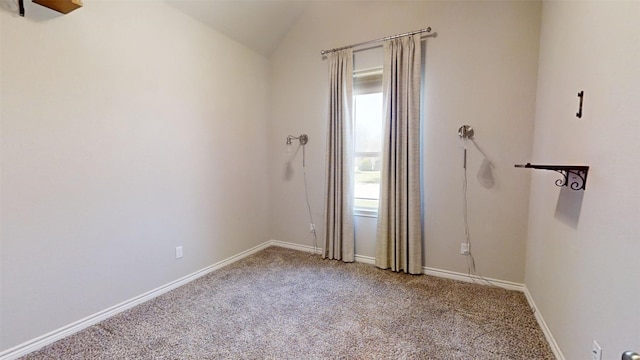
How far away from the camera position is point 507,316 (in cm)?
220

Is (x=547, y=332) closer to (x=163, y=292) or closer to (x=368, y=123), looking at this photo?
(x=368, y=123)

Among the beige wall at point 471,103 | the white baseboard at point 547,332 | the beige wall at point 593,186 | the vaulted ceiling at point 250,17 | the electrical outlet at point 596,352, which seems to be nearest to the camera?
the beige wall at point 593,186

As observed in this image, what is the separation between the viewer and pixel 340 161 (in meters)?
3.37

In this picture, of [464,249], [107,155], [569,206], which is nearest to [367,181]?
[464,249]

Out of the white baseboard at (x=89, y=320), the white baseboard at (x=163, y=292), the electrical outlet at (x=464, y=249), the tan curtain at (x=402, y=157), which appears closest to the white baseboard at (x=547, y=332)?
the white baseboard at (x=163, y=292)

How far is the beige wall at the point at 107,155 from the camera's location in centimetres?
178

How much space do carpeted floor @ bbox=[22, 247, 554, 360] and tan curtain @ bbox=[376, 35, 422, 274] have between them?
0.34 metres

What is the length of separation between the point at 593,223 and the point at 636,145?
48 cm

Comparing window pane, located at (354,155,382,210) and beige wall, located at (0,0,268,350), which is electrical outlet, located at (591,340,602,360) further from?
beige wall, located at (0,0,268,350)

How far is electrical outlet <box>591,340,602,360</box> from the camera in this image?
1.26 m

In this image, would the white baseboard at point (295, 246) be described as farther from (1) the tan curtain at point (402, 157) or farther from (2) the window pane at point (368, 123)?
(2) the window pane at point (368, 123)

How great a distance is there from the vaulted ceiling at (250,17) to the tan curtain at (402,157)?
132 cm

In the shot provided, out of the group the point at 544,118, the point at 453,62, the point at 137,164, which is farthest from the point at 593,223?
the point at 137,164

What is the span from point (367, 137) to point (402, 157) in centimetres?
60
